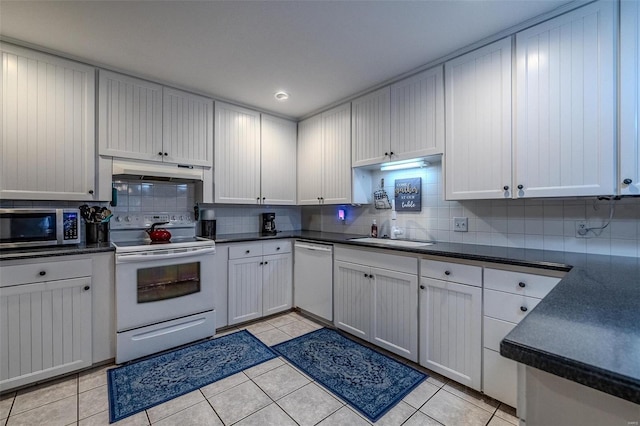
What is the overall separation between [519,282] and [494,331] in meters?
0.35

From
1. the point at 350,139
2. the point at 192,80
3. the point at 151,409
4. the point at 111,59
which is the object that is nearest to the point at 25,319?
the point at 151,409

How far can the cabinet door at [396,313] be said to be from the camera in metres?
2.18

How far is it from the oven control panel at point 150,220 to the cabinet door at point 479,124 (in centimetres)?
261

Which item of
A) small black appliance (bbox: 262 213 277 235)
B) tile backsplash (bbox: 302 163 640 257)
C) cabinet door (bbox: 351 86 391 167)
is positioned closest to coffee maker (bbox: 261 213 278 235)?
small black appliance (bbox: 262 213 277 235)

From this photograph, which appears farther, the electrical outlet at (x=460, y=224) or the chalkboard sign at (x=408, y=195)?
the chalkboard sign at (x=408, y=195)

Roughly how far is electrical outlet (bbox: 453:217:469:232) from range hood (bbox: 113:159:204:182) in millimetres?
2485

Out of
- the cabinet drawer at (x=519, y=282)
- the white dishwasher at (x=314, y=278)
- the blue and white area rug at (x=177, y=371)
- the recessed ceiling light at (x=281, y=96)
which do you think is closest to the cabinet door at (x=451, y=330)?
the cabinet drawer at (x=519, y=282)

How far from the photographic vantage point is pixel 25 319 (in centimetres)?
190

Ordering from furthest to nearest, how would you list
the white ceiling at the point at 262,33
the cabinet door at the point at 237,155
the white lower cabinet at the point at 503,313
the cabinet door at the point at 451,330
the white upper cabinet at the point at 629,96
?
the cabinet door at the point at 237,155, the cabinet door at the point at 451,330, the white ceiling at the point at 262,33, the white lower cabinet at the point at 503,313, the white upper cabinet at the point at 629,96

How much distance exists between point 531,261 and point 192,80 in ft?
9.95

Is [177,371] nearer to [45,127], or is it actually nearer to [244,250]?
[244,250]

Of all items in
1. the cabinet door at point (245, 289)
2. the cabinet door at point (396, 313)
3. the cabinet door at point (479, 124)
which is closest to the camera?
the cabinet door at point (479, 124)

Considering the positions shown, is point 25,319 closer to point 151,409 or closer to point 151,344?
point 151,344

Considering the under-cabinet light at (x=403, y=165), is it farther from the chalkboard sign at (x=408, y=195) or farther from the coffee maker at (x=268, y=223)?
the coffee maker at (x=268, y=223)
